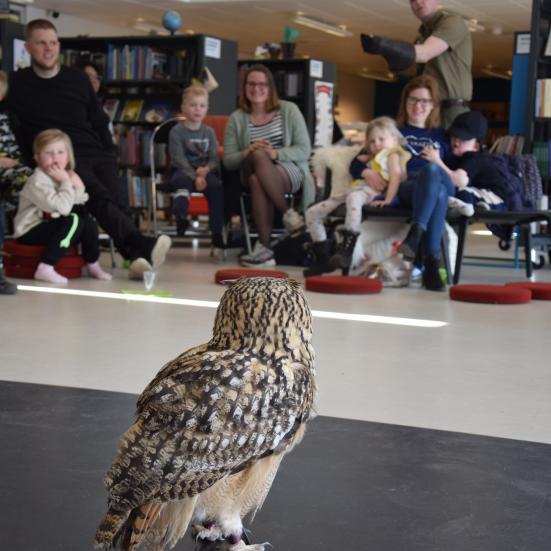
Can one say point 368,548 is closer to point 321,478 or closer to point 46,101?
point 321,478

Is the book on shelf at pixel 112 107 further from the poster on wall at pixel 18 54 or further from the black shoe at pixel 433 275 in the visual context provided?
the black shoe at pixel 433 275

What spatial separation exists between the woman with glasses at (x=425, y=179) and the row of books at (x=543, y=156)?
1704mm

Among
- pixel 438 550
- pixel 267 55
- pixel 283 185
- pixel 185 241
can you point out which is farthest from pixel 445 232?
pixel 267 55

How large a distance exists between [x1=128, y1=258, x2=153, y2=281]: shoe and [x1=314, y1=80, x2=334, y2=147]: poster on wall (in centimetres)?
476

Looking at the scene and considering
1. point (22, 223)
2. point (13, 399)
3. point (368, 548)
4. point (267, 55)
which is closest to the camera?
point (368, 548)

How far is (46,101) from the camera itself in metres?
5.75

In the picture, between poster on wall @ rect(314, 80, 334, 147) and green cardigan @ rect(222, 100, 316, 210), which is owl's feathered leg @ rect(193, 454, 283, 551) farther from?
poster on wall @ rect(314, 80, 334, 147)

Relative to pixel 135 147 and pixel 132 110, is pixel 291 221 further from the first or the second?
pixel 132 110

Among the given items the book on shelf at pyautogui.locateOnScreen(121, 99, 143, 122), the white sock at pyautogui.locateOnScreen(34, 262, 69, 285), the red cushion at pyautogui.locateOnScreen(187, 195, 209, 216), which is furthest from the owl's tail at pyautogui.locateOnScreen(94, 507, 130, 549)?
the book on shelf at pyautogui.locateOnScreen(121, 99, 143, 122)

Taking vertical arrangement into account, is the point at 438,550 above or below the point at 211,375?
below

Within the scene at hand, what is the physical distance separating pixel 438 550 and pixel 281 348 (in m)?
0.46

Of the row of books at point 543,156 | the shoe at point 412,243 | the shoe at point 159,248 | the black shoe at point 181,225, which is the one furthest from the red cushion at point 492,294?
the black shoe at point 181,225

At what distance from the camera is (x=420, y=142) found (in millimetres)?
5730

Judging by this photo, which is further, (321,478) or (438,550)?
(321,478)
